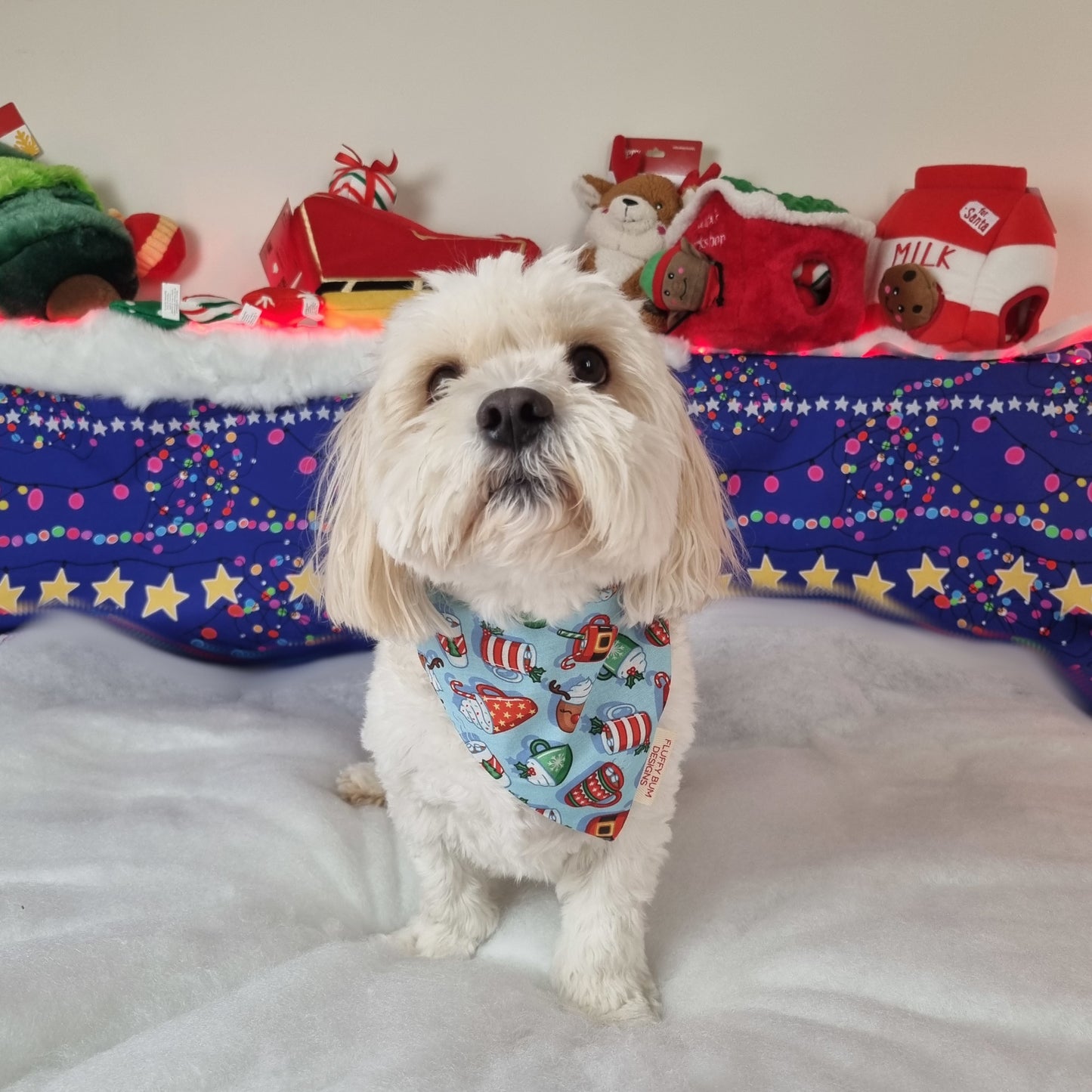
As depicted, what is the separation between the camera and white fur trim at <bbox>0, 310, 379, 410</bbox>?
173 cm

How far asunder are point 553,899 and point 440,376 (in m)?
0.81

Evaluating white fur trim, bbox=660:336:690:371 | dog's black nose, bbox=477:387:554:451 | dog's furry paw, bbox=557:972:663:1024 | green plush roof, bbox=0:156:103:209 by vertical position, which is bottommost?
dog's furry paw, bbox=557:972:663:1024

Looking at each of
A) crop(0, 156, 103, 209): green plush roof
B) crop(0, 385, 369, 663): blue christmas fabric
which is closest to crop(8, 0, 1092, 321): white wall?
crop(0, 156, 103, 209): green plush roof

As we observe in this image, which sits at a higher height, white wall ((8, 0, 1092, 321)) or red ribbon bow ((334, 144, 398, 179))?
white wall ((8, 0, 1092, 321))

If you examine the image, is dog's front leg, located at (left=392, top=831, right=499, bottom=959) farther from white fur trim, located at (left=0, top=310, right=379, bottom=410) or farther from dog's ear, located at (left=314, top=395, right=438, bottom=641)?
white fur trim, located at (left=0, top=310, right=379, bottom=410)

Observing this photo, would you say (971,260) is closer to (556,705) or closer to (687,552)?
(687,552)

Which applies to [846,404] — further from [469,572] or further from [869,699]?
[469,572]

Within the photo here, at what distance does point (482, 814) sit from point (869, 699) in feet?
3.61

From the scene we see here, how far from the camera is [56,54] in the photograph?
2002 mm

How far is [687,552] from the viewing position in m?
1.00

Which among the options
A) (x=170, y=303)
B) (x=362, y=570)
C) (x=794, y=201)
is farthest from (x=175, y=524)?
(x=794, y=201)

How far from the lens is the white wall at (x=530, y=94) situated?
78.3 inches

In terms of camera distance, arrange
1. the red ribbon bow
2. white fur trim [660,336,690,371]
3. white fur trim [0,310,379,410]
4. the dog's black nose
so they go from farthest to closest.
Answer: the red ribbon bow < white fur trim [660,336,690,371] < white fur trim [0,310,379,410] < the dog's black nose

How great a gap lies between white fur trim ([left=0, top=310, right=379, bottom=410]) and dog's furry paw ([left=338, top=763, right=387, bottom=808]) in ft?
2.67
